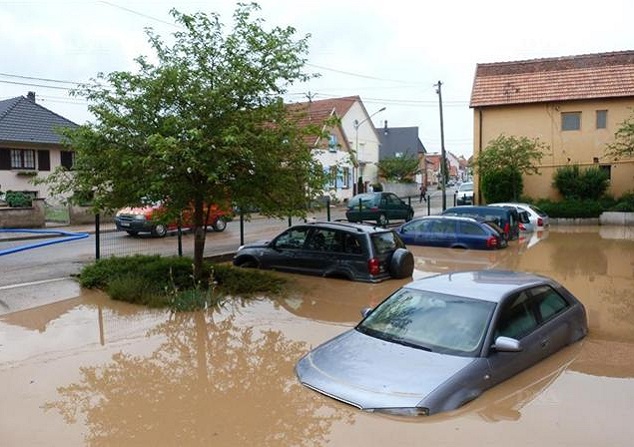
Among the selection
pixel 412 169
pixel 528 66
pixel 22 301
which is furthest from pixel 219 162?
pixel 412 169

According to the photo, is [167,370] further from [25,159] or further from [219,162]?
[25,159]

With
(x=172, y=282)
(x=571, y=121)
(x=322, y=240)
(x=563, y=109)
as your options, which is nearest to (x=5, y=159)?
(x=172, y=282)

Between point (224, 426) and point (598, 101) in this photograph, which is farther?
point (598, 101)

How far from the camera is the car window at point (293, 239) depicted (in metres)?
13.4

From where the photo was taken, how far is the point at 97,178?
11336 millimetres

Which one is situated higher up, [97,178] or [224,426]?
[97,178]

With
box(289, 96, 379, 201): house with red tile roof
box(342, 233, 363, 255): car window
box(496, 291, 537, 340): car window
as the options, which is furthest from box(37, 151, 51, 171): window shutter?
box(496, 291, 537, 340): car window

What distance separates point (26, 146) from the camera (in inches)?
1303

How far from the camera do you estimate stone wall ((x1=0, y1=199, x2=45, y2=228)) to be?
23.9 m

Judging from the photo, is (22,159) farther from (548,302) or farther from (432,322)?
(548,302)

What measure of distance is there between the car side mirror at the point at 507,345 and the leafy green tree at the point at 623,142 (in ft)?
79.3

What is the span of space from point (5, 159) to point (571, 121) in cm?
3084

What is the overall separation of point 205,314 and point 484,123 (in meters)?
25.4

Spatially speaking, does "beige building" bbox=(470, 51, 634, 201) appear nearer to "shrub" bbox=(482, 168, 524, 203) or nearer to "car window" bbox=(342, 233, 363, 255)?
"shrub" bbox=(482, 168, 524, 203)
